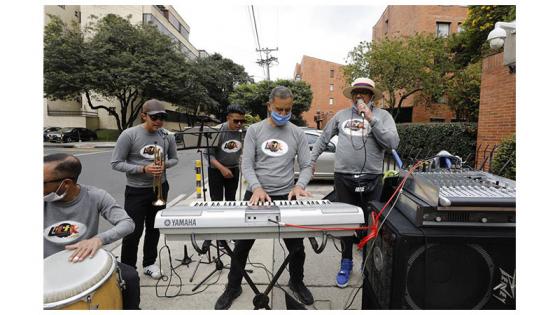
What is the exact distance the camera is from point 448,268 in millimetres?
1619

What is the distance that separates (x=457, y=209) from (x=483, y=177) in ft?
2.22

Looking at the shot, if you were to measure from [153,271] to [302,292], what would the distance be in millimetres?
1496

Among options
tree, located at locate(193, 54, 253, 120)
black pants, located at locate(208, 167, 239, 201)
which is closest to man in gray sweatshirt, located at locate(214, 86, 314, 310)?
black pants, located at locate(208, 167, 239, 201)

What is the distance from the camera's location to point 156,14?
2714cm

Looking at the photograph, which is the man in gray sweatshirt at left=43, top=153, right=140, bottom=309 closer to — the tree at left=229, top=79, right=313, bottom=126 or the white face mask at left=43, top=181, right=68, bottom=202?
the white face mask at left=43, top=181, right=68, bottom=202

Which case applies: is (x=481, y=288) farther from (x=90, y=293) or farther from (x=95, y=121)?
(x=95, y=121)

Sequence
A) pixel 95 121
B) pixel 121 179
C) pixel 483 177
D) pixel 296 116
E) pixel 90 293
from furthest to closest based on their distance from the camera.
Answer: pixel 296 116 → pixel 95 121 → pixel 121 179 → pixel 483 177 → pixel 90 293

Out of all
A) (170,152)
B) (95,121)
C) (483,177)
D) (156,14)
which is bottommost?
(483,177)

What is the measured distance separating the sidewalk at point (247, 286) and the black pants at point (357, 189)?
370 millimetres

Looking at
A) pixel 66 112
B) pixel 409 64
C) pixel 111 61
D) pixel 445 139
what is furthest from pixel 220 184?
pixel 66 112

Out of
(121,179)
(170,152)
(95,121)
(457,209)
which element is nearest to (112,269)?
(170,152)

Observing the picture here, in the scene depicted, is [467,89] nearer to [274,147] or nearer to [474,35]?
[474,35]

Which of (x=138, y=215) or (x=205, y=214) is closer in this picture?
(x=205, y=214)

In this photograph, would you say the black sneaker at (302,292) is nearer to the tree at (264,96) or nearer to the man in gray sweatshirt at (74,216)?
the man in gray sweatshirt at (74,216)
